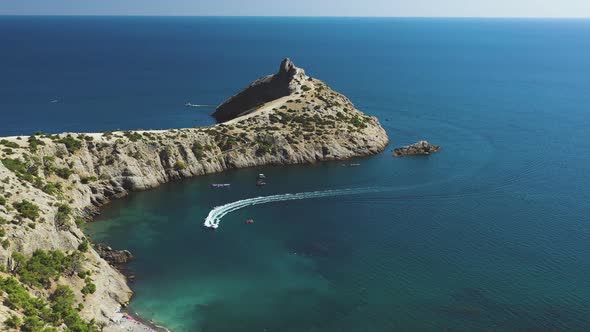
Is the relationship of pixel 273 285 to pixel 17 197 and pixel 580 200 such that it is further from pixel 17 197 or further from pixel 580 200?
pixel 580 200

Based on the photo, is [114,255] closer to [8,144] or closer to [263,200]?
[263,200]

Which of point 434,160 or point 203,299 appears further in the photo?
point 434,160

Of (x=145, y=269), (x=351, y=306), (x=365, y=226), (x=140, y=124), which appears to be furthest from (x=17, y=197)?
(x=140, y=124)

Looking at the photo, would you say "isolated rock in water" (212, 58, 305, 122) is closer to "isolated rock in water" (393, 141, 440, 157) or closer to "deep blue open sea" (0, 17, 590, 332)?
"isolated rock in water" (393, 141, 440, 157)

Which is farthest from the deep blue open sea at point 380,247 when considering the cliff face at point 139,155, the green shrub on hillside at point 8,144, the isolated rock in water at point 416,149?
the green shrub on hillside at point 8,144

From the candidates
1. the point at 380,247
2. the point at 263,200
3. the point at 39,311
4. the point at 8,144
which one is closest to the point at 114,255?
the point at 39,311

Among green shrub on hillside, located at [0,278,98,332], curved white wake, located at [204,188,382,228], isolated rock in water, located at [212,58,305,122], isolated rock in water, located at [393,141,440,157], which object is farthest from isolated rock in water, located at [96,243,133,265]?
isolated rock in water, located at [212,58,305,122]

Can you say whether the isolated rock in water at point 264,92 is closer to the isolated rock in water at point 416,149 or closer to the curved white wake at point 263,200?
the isolated rock in water at point 416,149
